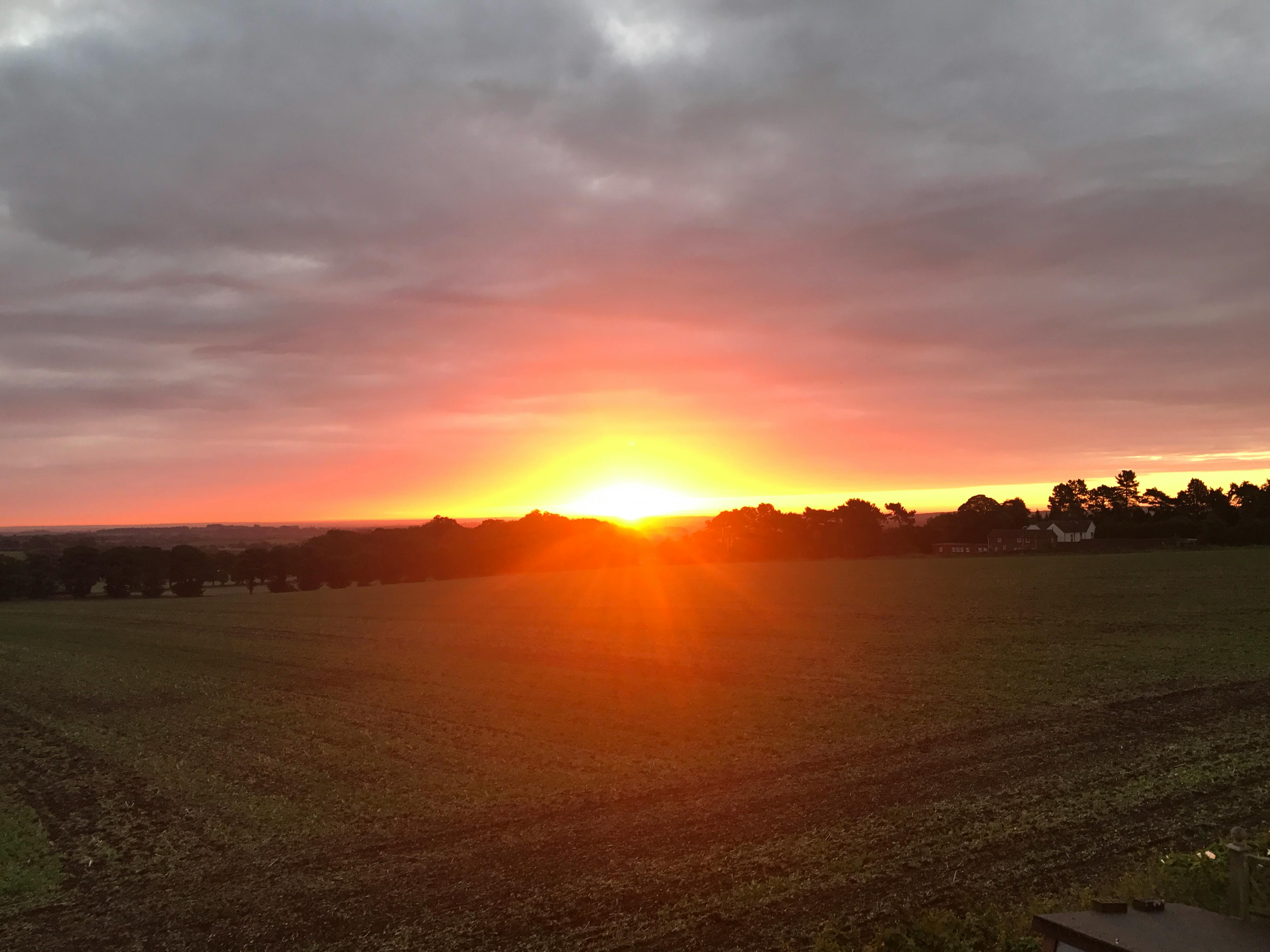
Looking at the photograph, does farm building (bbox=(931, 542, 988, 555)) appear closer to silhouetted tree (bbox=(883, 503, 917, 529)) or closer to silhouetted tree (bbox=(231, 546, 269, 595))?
silhouetted tree (bbox=(883, 503, 917, 529))

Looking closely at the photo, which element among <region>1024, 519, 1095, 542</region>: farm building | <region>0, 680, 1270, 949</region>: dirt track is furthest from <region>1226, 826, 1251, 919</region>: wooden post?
<region>1024, 519, 1095, 542</region>: farm building

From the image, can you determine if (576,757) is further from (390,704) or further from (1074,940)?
(1074,940)

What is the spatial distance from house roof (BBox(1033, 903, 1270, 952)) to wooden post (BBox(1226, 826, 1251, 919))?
12.5 inches

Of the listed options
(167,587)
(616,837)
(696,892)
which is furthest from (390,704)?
(167,587)

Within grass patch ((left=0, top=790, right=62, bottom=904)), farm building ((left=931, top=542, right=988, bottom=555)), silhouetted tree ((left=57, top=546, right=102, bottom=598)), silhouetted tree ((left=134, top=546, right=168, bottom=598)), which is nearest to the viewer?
grass patch ((left=0, top=790, right=62, bottom=904))

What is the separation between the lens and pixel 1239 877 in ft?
21.6

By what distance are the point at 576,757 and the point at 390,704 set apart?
907cm

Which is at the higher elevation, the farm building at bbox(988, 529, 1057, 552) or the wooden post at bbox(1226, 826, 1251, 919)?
the farm building at bbox(988, 529, 1057, 552)

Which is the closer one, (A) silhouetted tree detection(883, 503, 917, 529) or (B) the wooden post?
(B) the wooden post

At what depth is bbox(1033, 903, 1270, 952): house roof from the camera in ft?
18.8

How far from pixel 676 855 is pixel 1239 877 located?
697 cm

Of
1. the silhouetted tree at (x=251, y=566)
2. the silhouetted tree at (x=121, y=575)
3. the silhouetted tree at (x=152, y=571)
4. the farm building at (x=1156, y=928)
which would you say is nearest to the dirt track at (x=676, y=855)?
the farm building at (x=1156, y=928)

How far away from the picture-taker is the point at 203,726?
22406 mm

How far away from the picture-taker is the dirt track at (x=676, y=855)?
984cm
